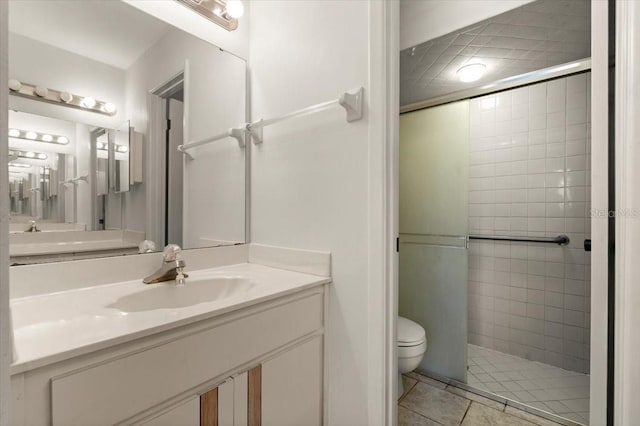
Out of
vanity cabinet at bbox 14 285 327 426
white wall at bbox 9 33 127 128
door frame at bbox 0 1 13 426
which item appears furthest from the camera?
white wall at bbox 9 33 127 128

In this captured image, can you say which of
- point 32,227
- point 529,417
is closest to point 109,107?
point 32,227

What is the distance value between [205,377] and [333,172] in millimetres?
822

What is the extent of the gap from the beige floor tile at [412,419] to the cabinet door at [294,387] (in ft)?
1.66

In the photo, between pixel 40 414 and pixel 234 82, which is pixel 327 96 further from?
pixel 40 414

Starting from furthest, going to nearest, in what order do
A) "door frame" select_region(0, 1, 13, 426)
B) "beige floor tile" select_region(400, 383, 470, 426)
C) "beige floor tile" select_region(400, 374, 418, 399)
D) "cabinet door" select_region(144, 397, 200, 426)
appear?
"beige floor tile" select_region(400, 374, 418, 399), "beige floor tile" select_region(400, 383, 470, 426), "cabinet door" select_region(144, 397, 200, 426), "door frame" select_region(0, 1, 13, 426)

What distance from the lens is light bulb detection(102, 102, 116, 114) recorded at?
1.10 m

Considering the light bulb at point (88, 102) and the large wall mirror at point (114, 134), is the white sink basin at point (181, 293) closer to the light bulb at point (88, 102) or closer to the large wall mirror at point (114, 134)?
the large wall mirror at point (114, 134)

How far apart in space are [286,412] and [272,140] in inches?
45.1

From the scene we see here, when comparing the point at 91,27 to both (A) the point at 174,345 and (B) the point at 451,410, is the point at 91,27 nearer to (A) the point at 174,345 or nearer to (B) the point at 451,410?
(A) the point at 174,345

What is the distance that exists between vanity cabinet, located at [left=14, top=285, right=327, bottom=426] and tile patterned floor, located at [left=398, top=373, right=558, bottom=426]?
603 mm

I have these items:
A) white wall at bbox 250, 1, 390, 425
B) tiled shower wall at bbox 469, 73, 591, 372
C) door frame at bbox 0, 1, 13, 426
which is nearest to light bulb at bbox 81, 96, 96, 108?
white wall at bbox 250, 1, 390, 425

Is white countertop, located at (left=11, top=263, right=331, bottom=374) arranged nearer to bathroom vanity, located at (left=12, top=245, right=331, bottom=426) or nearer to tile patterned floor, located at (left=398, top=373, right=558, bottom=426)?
bathroom vanity, located at (left=12, top=245, right=331, bottom=426)

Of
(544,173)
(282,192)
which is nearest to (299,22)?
(282,192)

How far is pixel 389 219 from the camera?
1055 mm
